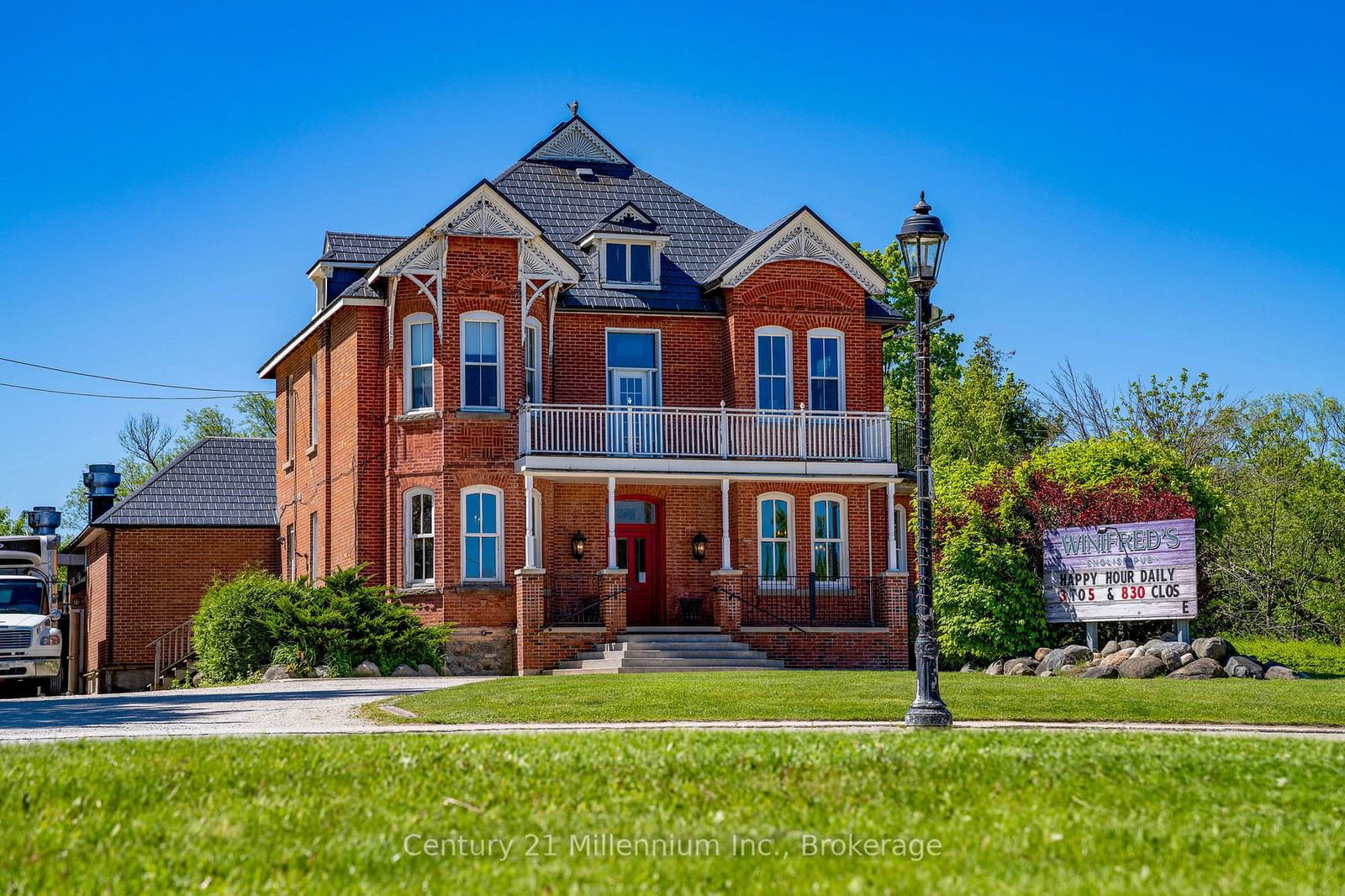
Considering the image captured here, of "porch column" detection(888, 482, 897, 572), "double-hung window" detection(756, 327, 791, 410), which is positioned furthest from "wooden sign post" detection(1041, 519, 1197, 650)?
"double-hung window" detection(756, 327, 791, 410)

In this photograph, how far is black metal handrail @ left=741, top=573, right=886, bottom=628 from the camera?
100ft

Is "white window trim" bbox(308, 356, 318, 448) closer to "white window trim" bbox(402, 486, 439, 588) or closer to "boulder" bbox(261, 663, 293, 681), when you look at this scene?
"white window trim" bbox(402, 486, 439, 588)

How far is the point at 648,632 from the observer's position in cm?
2930

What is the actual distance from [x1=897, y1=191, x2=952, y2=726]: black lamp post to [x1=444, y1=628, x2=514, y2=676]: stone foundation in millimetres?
14665

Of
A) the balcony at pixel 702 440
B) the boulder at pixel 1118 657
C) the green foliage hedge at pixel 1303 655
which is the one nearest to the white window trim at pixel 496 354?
the balcony at pixel 702 440

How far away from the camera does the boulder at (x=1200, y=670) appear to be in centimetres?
2512

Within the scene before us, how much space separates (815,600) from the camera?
30.8 m

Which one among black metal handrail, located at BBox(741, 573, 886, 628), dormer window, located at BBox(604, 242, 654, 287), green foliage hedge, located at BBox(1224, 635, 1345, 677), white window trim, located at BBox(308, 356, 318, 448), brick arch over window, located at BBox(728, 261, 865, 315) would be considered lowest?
green foliage hedge, located at BBox(1224, 635, 1345, 677)

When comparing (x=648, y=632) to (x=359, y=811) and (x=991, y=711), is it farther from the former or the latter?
(x=359, y=811)

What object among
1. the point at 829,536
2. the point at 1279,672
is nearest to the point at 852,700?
the point at 1279,672

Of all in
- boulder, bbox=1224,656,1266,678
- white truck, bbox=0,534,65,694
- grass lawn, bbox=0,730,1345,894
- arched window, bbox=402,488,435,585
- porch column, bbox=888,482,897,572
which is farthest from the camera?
porch column, bbox=888,482,897,572

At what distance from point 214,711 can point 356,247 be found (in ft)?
55.0

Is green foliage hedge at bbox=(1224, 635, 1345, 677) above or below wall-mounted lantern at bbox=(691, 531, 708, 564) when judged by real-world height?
below

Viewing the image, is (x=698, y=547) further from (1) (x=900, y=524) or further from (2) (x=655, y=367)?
(1) (x=900, y=524)
